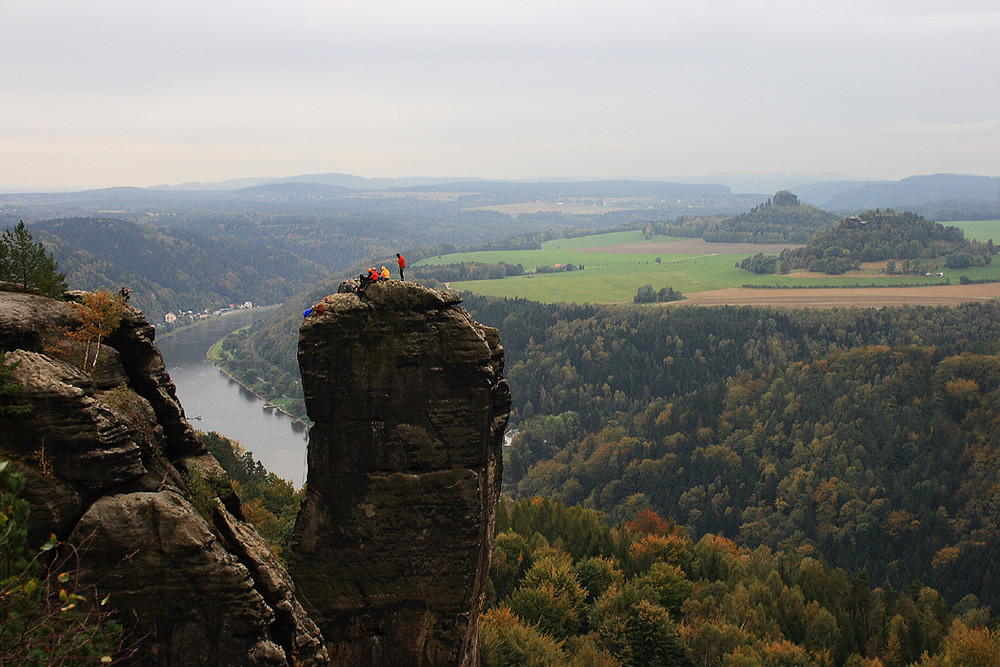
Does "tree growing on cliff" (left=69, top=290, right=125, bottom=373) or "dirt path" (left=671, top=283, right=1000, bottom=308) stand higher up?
"tree growing on cliff" (left=69, top=290, right=125, bottom=373)

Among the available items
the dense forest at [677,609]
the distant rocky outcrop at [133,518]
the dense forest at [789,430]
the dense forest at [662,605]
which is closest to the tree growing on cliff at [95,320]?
the distant rocky outcrop at [133,518]

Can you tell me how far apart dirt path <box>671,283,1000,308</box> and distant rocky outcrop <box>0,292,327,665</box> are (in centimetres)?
17398

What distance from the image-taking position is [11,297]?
19.5 meters

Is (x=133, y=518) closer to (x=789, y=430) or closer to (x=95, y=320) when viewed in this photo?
(x=95, y=320)

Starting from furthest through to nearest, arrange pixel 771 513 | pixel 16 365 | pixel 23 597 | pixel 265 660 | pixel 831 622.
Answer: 1. pixel 771 513
2. pixel 831 622
3. pixel 265 660
4. pixel 16 365
5. pixel 23 597

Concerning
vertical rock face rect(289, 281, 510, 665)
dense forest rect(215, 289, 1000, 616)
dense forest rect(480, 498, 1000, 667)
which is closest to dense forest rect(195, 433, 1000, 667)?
dense forest rect(480, 498, 1000, 667)

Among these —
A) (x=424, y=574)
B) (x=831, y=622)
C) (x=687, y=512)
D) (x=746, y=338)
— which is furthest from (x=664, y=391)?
(x=424, y=574)

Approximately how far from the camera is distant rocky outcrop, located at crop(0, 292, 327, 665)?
17156mm

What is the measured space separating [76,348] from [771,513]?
334 ft

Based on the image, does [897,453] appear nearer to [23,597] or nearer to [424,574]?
[424,574]

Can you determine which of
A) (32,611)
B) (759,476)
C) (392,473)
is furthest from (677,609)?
(759,476)

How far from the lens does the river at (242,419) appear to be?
404 feet

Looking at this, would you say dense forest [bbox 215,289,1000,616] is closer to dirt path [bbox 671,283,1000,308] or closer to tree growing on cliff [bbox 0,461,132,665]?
dirt path [bbox 671,283,1000,308]

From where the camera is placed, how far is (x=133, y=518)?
17.6m
